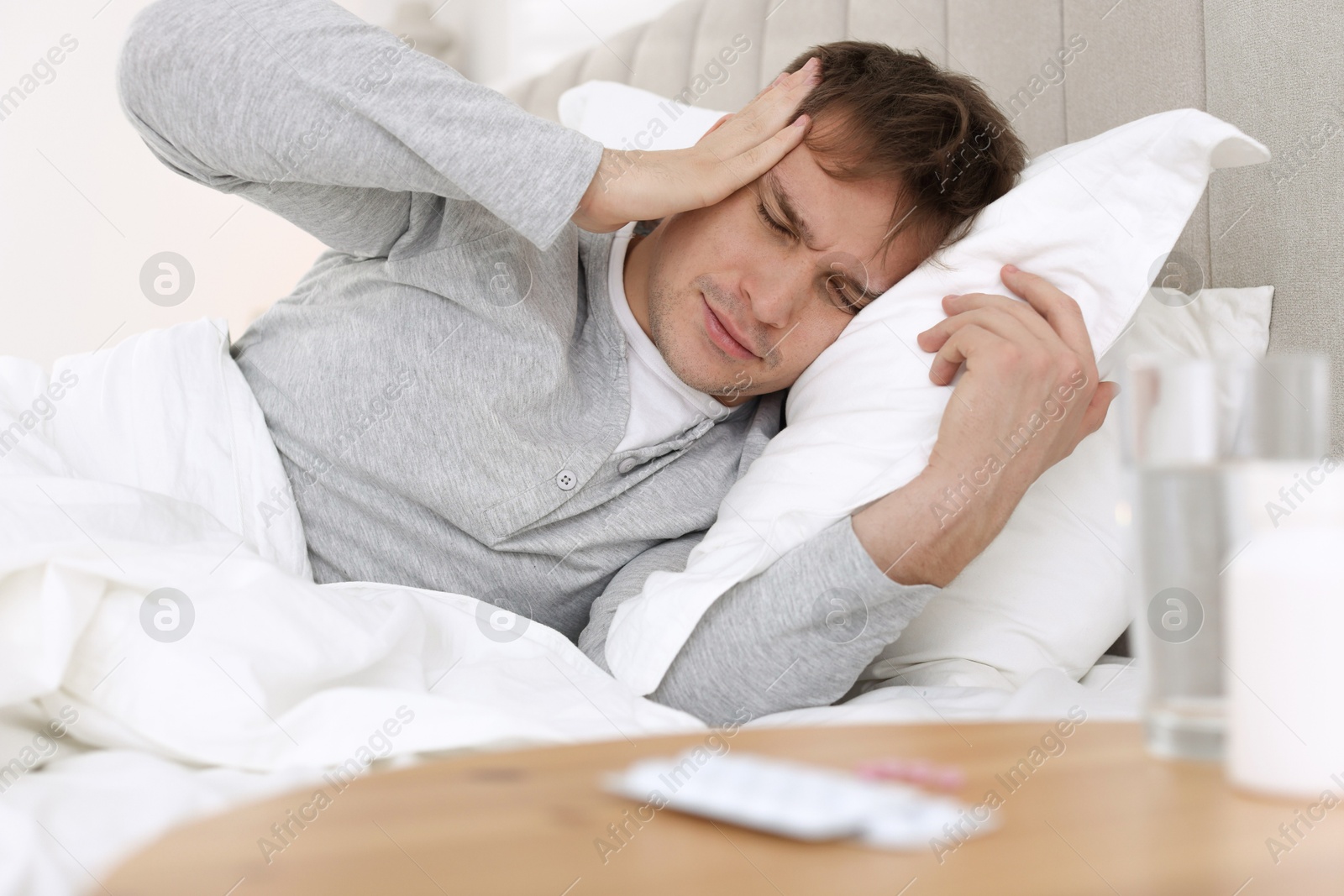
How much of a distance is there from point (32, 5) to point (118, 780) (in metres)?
3.13

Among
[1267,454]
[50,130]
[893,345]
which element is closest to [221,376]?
[893,345]

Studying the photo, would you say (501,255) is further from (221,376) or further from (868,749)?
(868,749)

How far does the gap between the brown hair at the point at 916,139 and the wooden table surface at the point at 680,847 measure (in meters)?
0.84

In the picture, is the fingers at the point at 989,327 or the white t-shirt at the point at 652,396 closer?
the fingers at the point at 989,327

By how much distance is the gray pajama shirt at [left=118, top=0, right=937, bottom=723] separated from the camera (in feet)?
3.16

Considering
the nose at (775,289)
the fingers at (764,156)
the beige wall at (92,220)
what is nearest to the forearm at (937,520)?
the nose at (775,289)

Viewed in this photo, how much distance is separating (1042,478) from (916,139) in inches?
15.7

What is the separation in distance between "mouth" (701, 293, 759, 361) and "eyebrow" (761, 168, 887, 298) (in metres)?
0.12

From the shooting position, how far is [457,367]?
43.9 inches

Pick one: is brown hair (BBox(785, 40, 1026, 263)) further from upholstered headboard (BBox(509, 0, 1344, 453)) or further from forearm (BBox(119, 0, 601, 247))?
forearm (BBox(119, 0, 601, 247))

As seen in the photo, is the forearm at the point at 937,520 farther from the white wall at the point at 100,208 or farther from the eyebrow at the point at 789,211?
the white wall at the point at 100,208

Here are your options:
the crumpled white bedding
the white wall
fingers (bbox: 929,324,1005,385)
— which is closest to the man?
fingers (bbox: 929,324,1005,385)

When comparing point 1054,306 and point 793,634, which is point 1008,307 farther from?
point 793,634

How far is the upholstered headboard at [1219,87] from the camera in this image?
109cm
